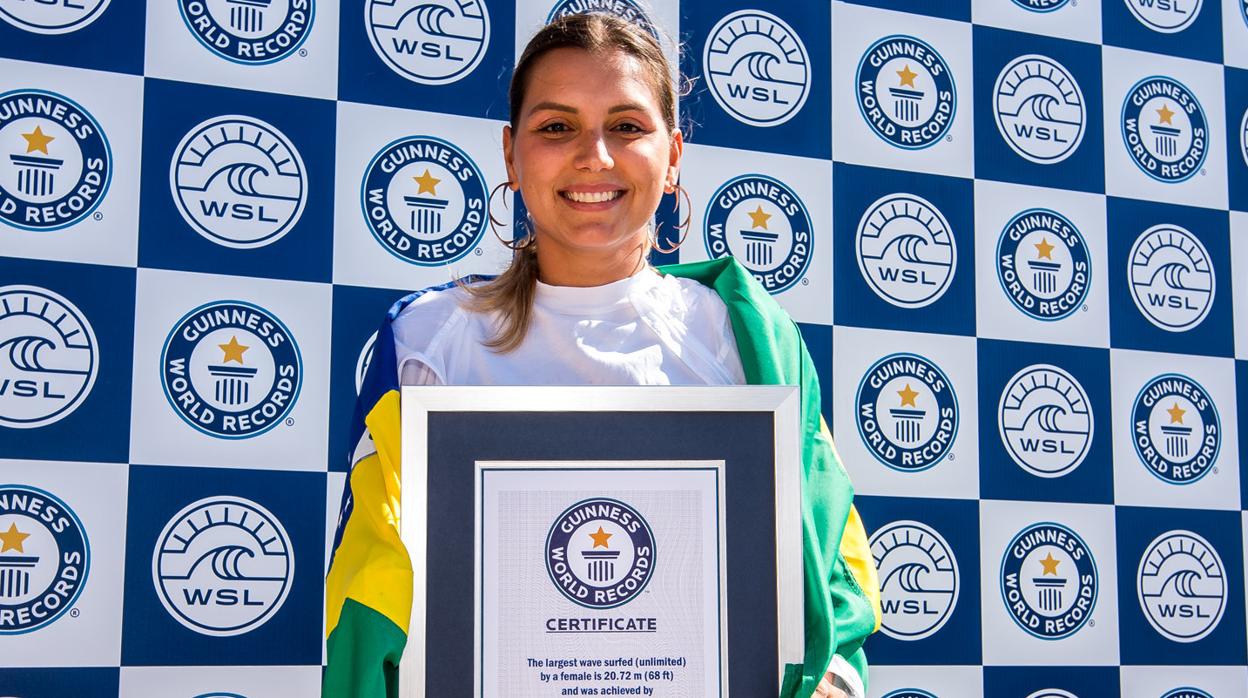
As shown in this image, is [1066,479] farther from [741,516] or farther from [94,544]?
[94,544]

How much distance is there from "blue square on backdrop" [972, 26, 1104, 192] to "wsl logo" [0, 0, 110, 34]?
1.60 meters

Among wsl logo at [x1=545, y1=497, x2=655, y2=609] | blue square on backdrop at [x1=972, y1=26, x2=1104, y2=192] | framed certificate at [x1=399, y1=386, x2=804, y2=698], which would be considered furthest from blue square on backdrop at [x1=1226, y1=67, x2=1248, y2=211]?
wsl logo at [x1=545, y1=497, x2=655, y2=609]

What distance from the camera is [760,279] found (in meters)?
2.38

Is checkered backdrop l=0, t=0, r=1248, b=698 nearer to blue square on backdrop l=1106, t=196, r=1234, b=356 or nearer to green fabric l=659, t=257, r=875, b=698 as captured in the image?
blue square on backdrop l=1106, t=196, r=1234, b=356

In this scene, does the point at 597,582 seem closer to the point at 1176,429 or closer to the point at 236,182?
the point at 236,182

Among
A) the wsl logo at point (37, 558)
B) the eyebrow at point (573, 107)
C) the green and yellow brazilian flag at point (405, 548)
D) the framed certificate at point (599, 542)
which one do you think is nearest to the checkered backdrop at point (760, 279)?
the wsl logo at point (37, 558)

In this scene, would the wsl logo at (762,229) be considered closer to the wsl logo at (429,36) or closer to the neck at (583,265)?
the wsl logo at (429,36)

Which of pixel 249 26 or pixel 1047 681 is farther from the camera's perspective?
pixel 1047 681

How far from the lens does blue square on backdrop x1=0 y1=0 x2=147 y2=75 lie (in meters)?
1.99

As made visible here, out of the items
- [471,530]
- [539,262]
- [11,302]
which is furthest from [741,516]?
[11,302]

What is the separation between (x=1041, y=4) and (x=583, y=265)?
1653 millimetres

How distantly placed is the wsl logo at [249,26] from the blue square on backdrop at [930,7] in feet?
3.40

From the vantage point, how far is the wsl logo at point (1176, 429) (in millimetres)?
2637

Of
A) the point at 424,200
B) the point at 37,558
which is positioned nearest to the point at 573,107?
the point at 424,200
